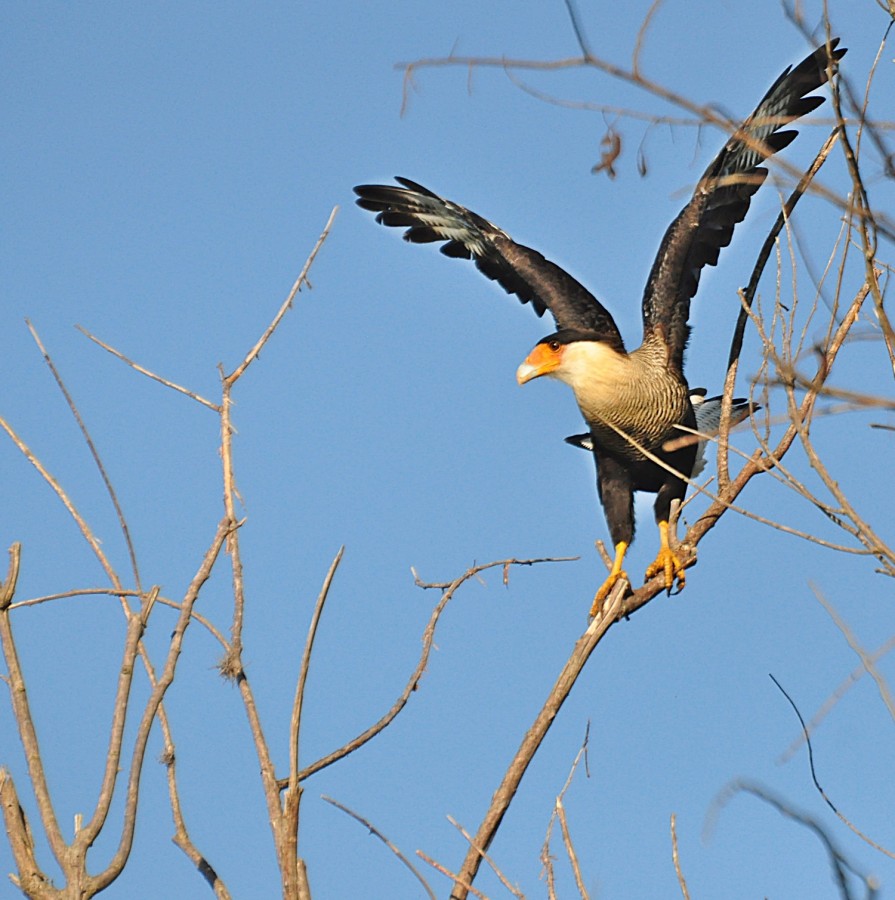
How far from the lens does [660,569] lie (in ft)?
16.6

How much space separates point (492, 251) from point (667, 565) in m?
2.19

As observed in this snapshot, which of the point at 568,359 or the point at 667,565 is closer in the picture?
the point at 667,565

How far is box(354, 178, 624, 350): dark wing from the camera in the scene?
586 cm

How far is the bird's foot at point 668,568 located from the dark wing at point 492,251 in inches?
45.4

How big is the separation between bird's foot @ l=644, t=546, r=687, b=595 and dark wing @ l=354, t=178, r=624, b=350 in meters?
1.15

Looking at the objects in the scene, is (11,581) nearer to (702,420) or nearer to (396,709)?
(396,709)

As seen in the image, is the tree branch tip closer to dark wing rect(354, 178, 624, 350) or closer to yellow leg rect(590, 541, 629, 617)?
yellow leg rect(590, 541, 629, 617)

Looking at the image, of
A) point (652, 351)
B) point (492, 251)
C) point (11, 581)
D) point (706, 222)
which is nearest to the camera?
point (11, 581)

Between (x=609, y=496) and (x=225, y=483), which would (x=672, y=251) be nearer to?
(x=609, y=496)

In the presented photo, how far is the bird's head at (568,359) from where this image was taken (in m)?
5.57

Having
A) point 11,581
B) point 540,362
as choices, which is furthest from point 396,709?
point 540,362

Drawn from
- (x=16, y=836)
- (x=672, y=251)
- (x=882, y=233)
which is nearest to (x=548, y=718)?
(x=16, y=836)

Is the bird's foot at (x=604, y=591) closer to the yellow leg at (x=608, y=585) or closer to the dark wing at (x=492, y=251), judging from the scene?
the yellow leg at (x=608, y=585)

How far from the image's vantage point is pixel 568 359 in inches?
220
